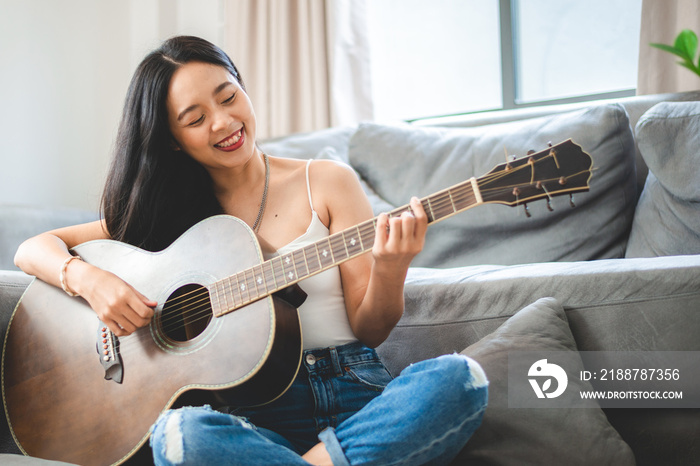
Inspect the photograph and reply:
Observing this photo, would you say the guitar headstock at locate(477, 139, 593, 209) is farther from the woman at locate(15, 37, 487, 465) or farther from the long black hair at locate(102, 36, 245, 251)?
the long black hair at locate(102, 36, 245, 251)

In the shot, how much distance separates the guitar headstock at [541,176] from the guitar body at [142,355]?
0.40m

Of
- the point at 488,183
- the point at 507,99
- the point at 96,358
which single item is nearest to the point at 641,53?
the point at 507,99

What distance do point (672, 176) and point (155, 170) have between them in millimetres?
1151

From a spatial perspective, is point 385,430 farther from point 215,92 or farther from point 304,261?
point 215,92

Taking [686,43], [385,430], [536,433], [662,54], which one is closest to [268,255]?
[385,430]

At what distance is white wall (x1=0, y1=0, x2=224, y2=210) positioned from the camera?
2.34 m

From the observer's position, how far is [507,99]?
2.68 metres

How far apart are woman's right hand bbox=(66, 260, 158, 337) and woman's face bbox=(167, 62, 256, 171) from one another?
314mm

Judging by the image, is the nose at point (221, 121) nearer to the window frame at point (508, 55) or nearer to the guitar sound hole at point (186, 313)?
the guitar sound hole at point (186, 313)

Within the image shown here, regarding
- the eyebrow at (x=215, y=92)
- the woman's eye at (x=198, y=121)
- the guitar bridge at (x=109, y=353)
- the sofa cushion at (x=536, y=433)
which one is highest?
the eyebrow at (x=215, y=92)

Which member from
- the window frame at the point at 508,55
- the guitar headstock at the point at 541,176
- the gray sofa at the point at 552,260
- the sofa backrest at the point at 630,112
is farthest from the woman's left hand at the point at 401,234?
the window frame at the point at 508,55

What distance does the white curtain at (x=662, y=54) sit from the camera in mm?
1910

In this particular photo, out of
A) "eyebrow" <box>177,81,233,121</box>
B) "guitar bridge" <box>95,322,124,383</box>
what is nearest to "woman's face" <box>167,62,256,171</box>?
"eyebrow" <box>177,81,233,121</box>

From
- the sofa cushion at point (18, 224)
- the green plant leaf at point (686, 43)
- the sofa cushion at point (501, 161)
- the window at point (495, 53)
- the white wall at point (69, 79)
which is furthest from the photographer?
the window at point (495, 53)
